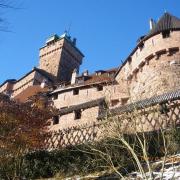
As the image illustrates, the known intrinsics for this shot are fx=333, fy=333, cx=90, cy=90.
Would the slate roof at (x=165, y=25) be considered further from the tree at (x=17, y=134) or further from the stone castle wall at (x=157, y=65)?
the tree at (x=17, y=134)

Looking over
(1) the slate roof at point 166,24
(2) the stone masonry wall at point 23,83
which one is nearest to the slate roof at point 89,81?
(1) the slate roof at point 166,24

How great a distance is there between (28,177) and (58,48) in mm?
41518

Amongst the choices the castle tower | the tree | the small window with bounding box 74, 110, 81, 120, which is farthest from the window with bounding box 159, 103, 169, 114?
the castle tower

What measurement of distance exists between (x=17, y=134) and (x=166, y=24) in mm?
18371

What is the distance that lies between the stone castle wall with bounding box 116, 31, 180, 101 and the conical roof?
46 centimetres

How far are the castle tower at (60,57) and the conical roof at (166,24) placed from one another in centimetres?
2262

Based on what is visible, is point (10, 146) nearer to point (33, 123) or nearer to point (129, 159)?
point (33, 123)

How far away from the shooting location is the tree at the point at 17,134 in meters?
13.3

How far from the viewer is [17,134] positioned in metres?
15.6

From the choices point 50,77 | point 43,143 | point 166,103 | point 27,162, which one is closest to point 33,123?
point 43,143

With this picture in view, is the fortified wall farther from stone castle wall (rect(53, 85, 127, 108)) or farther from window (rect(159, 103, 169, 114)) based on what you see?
window (rect(159, 103, 169, 114))

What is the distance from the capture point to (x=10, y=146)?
47.3 feet

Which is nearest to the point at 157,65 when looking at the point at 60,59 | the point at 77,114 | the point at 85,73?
the point at 77,114

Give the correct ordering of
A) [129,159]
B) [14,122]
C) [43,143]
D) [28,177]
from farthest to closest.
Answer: [43,143]
[14,122]
[28,177]
[129,159]
